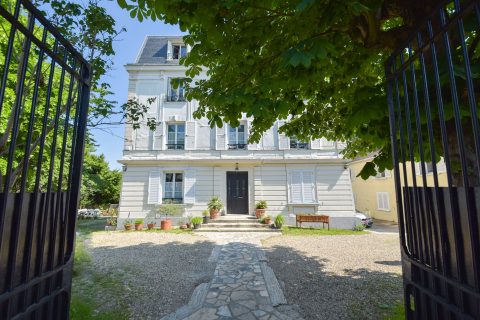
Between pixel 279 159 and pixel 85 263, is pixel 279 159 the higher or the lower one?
the higher one

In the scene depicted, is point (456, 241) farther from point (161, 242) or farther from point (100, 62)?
point (161, 242)

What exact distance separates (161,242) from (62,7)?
799 centimetres

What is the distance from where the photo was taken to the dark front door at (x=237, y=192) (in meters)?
14.1

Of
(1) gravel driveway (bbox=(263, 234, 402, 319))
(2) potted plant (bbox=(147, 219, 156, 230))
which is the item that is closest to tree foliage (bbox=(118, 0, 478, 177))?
(1) gravel driveway (bbox=(263, 234, 402, 319))

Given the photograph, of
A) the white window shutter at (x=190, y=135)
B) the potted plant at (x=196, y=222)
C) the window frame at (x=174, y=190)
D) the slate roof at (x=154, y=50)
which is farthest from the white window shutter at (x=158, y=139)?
the potted plant at (x=196, y=222)

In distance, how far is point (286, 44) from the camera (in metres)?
3.57

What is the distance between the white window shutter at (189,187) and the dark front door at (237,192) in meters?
1.98

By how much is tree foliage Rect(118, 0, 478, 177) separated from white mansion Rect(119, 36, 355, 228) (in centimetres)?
975

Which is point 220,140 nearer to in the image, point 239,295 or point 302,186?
point 302,186

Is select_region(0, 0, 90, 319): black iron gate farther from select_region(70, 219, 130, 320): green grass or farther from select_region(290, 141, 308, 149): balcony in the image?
select_region(290, 141, 308, 149): balcony

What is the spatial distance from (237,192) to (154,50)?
34.9ft

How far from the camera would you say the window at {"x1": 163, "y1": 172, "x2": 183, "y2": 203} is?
13773 millimetres

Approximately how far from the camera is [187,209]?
44.3 ft

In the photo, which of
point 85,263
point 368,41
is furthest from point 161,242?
point 368,41
